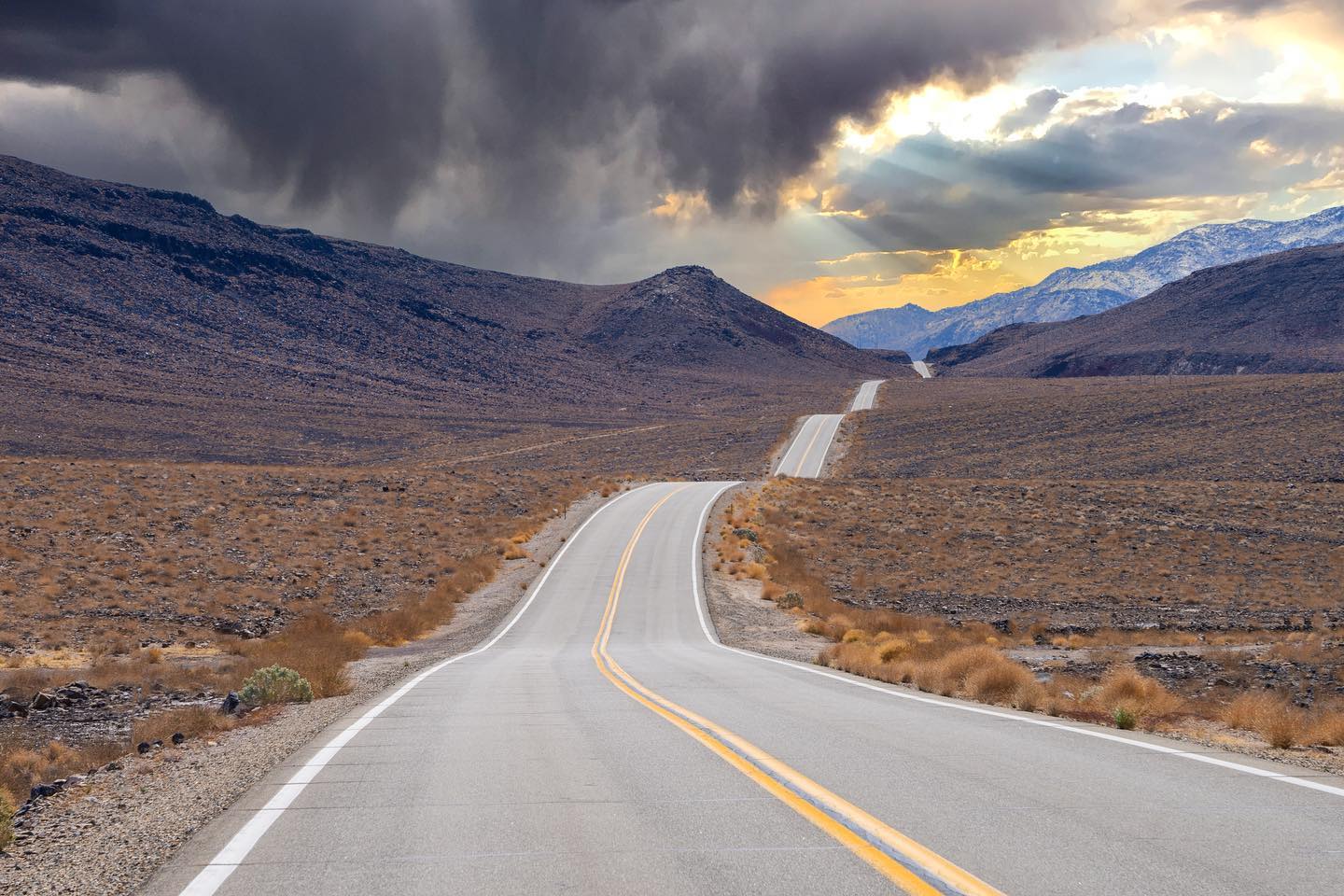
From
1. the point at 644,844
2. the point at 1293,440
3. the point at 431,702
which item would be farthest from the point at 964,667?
the point at 1293,440

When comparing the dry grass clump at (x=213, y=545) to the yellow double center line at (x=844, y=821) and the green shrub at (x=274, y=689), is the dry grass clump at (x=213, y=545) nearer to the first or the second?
the green shrub at (x=274, y=689)

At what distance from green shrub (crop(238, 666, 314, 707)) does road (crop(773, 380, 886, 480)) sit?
5329 cm

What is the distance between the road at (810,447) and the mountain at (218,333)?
48.3m

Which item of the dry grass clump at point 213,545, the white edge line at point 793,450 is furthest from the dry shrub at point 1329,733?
the white edge line at point 793,450

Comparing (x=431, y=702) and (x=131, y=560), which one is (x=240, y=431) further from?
(x=431, y=702)

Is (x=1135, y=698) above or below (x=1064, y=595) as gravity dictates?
above

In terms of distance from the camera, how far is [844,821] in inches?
248

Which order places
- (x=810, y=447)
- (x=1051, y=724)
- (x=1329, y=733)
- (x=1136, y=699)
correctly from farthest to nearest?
Answer: 1. (x=810, y=447)
2. (x=1136, y=699)
3. (x=1051, y=724)
4. (x=1329, y=733)

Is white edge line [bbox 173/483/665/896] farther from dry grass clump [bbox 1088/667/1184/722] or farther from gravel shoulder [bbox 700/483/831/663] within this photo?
gravel shoulder [bbox 700/483/831/663]

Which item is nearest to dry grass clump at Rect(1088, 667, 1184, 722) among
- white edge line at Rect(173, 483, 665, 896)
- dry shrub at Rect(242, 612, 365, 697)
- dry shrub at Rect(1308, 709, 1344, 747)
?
dry shrub at Rect(1308, 709, 1344, 747)

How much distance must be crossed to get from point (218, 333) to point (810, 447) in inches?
4005

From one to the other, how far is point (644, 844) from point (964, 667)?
407 inches

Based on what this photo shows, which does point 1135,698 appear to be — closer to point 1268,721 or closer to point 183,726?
point 1268,721

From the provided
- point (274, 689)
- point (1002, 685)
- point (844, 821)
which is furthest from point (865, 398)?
point (844, 821)
